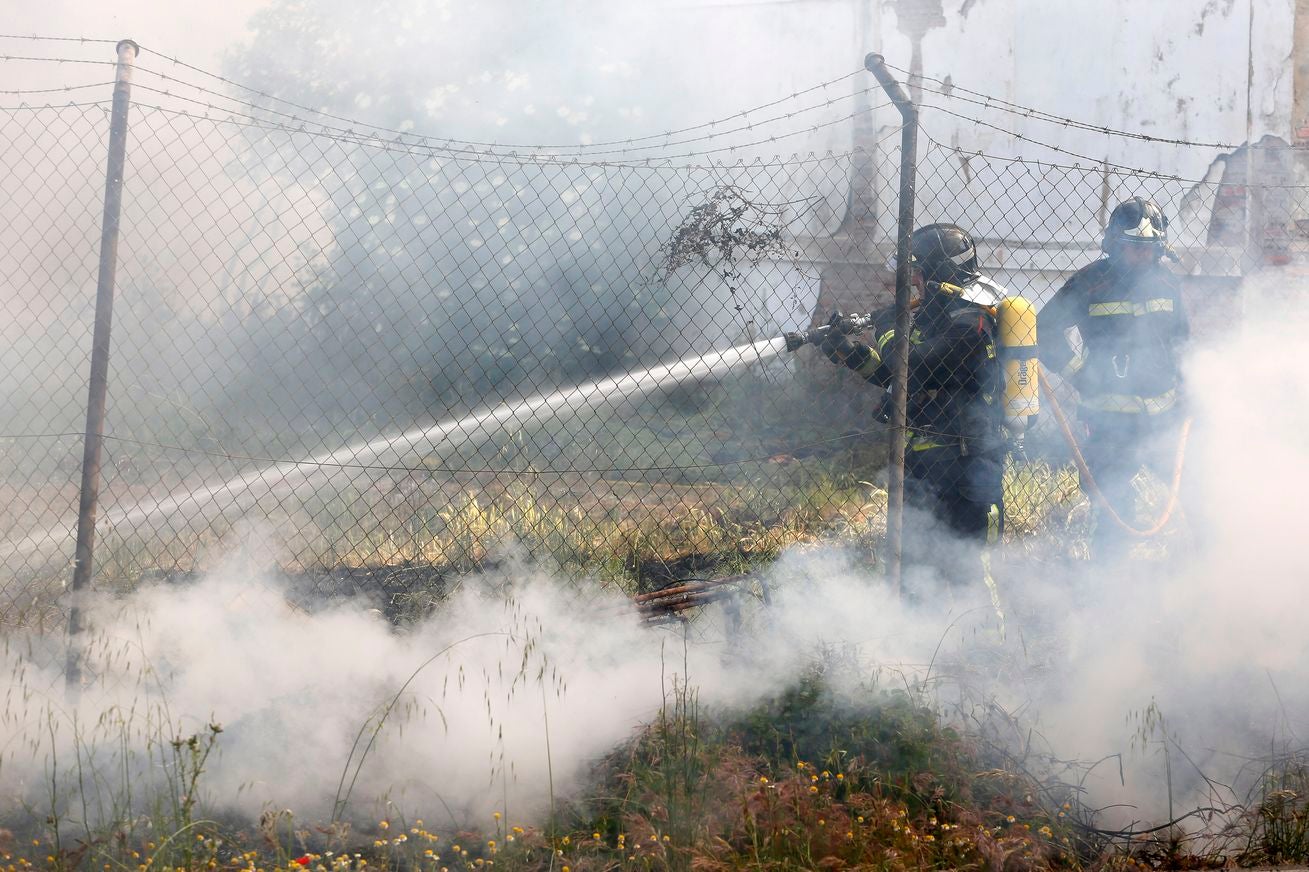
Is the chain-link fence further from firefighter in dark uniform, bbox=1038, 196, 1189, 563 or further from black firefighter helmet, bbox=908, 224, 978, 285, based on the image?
black firefighter helmet, bbox=908, 224, 978, 285

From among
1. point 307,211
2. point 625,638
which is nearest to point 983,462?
point 625,638

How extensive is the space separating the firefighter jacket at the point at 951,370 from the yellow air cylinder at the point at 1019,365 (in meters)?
0.07

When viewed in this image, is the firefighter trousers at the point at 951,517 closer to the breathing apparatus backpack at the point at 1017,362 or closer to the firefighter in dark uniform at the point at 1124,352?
the breathing apparatus backpack at the point at 1017,362

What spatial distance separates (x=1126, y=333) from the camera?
17.4 feet

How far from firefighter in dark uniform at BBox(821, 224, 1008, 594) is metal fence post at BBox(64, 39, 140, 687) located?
9.54 ft

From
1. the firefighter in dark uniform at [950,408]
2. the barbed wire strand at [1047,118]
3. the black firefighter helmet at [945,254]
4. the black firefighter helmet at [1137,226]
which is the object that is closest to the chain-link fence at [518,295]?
the barbed wire strand at [1047,118]

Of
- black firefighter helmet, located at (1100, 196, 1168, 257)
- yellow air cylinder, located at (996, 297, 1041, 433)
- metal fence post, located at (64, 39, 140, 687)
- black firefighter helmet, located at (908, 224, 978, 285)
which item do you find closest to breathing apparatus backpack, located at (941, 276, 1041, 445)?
yellow air cylinder, located at (996, 297, 1041, 433)

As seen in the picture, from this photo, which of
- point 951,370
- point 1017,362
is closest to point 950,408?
point 951,370

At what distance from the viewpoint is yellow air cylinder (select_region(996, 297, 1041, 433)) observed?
463cm

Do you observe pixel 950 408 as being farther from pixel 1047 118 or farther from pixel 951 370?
pixel 1047 118

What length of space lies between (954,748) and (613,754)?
44.5 inches

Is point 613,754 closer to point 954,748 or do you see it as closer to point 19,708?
point 954,748

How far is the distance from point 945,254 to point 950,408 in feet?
2.30

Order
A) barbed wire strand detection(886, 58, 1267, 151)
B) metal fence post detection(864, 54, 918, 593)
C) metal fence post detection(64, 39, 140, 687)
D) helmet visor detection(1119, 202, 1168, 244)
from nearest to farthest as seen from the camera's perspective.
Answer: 1. metal fence post detection(64, 39, 140, 687)
2. metal fence post detection(864, 54, 918, 593)
3. barbed wire strand detection(886, 58, 1267, 151)
4. helmet visor detection(1119, 202, 1168, 244)
